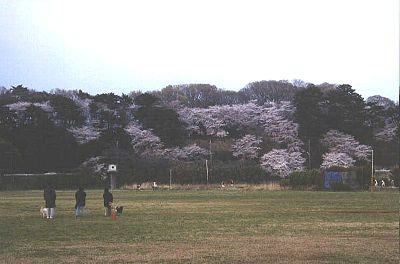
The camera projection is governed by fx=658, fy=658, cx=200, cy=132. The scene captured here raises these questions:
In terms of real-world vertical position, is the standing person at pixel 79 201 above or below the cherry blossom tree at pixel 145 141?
below

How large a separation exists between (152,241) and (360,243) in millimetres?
4770

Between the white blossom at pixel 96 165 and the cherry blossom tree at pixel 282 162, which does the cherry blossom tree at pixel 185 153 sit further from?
the cherry blossom tree at pixel 282 162

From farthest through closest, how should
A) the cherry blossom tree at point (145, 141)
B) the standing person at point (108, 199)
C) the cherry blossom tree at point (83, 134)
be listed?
the cherry blossom tree at point (145, 141), the cherry blossom tree at point (83, 134), the standing person at point (108, 199)

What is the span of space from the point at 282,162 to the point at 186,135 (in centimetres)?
1713

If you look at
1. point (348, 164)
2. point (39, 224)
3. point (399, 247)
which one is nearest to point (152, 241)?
point (399, 247)

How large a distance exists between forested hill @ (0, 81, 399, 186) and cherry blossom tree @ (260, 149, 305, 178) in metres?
0.11

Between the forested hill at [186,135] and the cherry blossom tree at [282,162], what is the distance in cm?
11

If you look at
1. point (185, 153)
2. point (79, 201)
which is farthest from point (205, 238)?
point (185, 153)

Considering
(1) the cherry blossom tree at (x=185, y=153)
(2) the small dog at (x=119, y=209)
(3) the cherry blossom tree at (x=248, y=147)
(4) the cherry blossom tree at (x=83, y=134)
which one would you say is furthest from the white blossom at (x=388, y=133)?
(2) the small dog at (x=119, y=209)

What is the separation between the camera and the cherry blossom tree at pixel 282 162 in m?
72.4

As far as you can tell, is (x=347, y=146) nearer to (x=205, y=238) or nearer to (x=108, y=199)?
(x=108, y=199)

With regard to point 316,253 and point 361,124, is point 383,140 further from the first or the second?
point 316,253

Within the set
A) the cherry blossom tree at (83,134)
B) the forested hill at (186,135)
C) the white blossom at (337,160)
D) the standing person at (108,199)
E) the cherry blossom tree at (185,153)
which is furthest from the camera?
the cherry blossom tree at (185,153)

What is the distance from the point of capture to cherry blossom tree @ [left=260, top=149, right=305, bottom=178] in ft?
237
